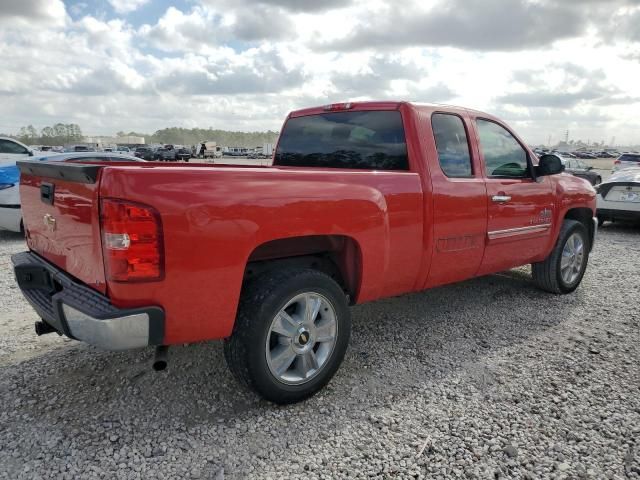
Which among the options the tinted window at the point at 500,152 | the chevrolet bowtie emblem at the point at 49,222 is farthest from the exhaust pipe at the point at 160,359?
the tinted window at the point at 500,152

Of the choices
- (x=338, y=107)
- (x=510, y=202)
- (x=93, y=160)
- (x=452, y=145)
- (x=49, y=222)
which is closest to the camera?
(x=49, y=222)

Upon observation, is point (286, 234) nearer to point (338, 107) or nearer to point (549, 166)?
point (338, 107)

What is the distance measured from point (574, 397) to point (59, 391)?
3285mm

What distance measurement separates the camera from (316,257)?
10.6 ft

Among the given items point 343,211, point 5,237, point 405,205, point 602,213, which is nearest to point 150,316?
Result: point 343,211

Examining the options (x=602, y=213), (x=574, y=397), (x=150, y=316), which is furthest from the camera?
(x=602, y=213)

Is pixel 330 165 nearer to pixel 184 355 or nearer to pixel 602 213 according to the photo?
pixel 184 355

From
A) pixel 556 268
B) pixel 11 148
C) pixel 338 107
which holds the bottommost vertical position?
pixel 556 268

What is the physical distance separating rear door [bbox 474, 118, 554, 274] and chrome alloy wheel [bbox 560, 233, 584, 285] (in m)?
0.55

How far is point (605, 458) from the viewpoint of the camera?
2518mm

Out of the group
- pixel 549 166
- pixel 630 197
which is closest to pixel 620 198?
pixel 630 197

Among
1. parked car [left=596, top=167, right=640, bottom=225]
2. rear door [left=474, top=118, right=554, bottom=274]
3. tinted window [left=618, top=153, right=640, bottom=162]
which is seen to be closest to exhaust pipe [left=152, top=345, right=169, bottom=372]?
rear door [left=474, top=118, right=554, bottom=274]

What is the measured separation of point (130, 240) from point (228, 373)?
1468 millimetres

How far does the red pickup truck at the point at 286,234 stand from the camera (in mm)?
2244
